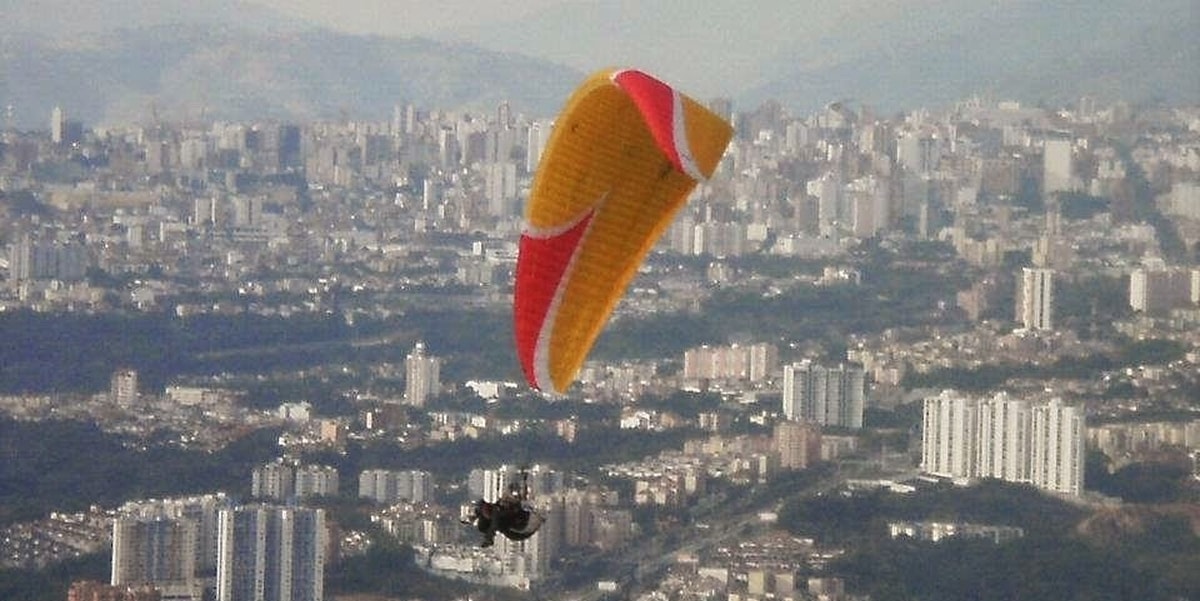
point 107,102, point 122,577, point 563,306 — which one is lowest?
point 122,577

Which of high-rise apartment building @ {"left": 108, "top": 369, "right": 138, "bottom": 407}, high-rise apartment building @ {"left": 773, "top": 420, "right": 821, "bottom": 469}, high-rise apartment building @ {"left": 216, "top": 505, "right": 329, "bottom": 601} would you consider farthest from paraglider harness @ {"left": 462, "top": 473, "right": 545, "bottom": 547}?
high-rise apartment building @ {"left": 108, "top": 369, "right": 138, "bottom": 407}

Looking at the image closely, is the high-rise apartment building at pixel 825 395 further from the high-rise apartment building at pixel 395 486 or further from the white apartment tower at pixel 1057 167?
the white apartment tower at pixel 1057 167

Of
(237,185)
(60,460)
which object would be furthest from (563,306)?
(237,185)

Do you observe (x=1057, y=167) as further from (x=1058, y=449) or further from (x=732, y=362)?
(x=1058, y=449)

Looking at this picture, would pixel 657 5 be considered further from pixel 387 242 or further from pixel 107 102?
pixel 107 102

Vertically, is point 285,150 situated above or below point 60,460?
above
